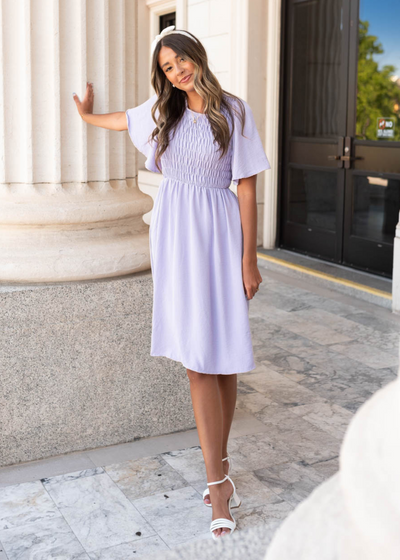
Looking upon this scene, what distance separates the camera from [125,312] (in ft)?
10.4

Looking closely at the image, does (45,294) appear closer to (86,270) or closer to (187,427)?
(86,270)

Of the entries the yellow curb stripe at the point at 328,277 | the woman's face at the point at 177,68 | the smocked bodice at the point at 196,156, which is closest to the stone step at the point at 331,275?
the yellow curb stripe at the point at 328,277

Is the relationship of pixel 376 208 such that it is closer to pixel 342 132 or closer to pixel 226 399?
pixel 342 132

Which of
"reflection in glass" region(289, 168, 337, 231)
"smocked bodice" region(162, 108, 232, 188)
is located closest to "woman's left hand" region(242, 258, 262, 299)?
"smocked bodice" region(162, 108, 232, 188)

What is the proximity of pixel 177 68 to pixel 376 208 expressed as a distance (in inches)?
175

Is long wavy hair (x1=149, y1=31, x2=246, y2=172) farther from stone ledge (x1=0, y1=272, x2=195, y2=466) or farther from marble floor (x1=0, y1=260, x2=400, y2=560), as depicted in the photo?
marble floor (x1=0, y1=260, x2=400, y2=560)

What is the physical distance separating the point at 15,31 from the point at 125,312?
1282 millimetres

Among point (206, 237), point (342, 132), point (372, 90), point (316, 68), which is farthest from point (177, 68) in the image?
point (316, 68)

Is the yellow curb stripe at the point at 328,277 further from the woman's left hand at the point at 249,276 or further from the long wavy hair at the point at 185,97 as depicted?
the long wavy hair at the point at 185,97

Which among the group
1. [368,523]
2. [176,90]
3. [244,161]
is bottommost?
[368,523]

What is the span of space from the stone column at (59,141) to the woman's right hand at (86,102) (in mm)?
34

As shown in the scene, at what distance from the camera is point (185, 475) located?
2951mm

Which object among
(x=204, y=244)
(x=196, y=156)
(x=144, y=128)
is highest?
(x=144, y=128)

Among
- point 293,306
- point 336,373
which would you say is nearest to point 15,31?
point 336,373
